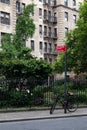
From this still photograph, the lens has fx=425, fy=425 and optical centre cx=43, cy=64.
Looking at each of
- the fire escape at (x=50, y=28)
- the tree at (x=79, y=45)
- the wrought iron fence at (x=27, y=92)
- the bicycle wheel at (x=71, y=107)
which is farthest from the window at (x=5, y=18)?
the bicycle wheel at (x=71, y=107)

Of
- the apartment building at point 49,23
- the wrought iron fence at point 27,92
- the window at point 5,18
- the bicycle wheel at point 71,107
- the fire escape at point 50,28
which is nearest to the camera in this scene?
the bicycle wheel at point 71,107

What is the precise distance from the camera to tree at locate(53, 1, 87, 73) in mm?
35500

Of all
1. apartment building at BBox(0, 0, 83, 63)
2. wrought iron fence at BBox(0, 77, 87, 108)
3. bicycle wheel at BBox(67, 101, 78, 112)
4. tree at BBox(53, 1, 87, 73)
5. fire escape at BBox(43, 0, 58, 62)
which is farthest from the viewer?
fire escape at BBox(43, 0, 58, 62)

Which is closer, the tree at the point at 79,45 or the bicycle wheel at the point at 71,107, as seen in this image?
the bicycle wheel at the point at 71,107

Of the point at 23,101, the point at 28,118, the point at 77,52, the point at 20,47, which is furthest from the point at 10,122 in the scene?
the point at 20,47

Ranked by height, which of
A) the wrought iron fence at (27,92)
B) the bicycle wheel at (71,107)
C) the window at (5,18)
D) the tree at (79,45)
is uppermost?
the window at (5,18)

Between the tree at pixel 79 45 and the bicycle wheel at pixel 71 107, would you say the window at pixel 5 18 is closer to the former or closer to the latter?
the tree at pixel 79 45

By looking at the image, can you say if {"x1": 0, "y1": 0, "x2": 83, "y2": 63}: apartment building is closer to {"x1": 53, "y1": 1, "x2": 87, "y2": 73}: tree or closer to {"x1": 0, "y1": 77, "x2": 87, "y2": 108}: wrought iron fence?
{"x1": 53, "y1": 1, "x2": 87, "y2": 73}: tree

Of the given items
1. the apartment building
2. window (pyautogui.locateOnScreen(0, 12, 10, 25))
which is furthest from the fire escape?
window (pyautogui.locateOnScreen(0, 12, 10, 25))

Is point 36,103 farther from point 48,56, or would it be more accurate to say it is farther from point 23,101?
point 48,56

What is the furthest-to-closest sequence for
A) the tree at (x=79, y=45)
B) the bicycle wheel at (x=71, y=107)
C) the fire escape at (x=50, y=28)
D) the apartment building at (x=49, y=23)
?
1. the fire escape at (x=50, y=28)
2. the apartment building at (x=49, y=23)
3. the tree at (x=79, y=45)
4. the bicycle wheel at (x=71, y=107)

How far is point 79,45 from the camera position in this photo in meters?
36.0

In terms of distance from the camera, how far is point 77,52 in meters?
37.9

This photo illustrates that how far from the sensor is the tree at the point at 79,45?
35.5 metres
